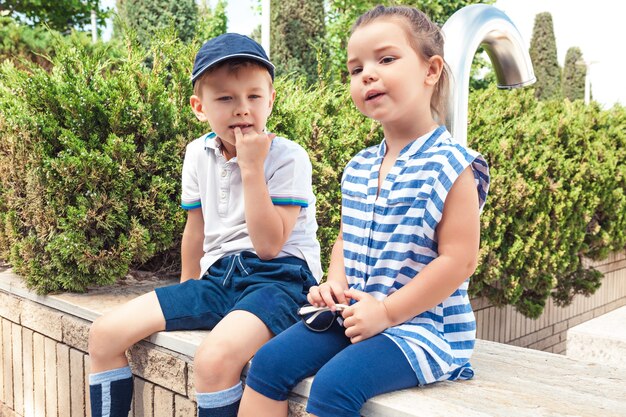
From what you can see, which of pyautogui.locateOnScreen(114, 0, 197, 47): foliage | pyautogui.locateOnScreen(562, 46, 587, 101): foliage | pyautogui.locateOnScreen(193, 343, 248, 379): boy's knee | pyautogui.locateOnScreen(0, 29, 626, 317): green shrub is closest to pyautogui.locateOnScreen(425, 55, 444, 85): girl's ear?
pyautogui.locateOnScreen(193, 343, 248, 379): boy's knee

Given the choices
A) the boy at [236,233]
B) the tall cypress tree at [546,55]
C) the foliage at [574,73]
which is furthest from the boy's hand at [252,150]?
the foliage at [574,73]

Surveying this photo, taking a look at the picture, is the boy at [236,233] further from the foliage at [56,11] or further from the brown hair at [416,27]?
the foliage at [56,11]

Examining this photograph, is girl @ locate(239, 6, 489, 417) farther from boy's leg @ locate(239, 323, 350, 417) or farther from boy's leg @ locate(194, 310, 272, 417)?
boy's leg @ locate(194, 310, 272, 417)

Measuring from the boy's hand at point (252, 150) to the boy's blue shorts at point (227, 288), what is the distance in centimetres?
35

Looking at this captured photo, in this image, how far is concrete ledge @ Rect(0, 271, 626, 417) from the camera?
5.19ft

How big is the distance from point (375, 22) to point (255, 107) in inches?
22.4

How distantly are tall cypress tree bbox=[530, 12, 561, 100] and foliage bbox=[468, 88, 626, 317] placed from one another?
24917mm

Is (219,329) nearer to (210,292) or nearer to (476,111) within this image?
(210,292)

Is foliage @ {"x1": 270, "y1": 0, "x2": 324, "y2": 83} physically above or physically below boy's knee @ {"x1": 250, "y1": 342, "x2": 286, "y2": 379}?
above

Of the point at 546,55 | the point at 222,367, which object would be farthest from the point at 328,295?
the point at 546,55

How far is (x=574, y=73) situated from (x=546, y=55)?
4973mm

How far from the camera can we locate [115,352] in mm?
2154

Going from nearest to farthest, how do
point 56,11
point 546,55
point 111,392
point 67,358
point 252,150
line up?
1. point 252,150
2. point 111,392
3. point 67,358
4. point 56,11
5. point 546,55

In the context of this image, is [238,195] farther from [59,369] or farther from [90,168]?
[59,369]
